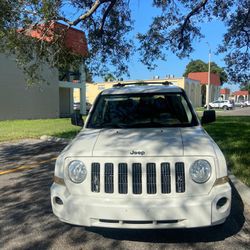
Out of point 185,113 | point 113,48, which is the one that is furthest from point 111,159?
point 113,48

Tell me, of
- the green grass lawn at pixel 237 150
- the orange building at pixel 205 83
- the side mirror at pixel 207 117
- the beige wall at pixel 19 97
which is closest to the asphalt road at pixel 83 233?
the green grass lawn at pixel 237 150

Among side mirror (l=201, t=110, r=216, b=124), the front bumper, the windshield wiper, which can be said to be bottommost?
the front bumper

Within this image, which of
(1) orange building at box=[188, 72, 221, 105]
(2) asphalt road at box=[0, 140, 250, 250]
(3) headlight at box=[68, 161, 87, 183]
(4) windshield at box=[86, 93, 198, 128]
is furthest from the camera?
(1) orange building at box=[188, 72, 221, 105]

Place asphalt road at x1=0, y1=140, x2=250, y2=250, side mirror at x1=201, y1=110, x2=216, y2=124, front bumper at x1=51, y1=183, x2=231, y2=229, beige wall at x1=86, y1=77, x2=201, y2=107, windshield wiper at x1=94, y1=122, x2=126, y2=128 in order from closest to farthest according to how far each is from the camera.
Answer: front bumper at x1=51, y1=183, x2=231, y2=229 → asphalt road at x1=0, y1=140, x2=250, y2=250 → windshield wiper at x1=94, y1=122, x2=126, y2=128 → side mirror at x1=201, y1=110, x2=216, y2=124 → beige wall at x1=86, y1=77, x2=201, y2=107

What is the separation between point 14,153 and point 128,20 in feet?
21.7

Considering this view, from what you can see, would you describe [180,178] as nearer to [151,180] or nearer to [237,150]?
[151,180]

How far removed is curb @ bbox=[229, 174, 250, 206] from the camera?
5511mm

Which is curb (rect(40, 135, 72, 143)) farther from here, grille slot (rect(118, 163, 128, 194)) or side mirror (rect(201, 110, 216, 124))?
grille slot (rect(118, 163, 128, 194))

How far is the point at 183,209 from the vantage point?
3.77 meters

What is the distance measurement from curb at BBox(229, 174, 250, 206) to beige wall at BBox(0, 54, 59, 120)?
71.1 feet

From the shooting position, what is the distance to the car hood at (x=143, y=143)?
13.2 ft

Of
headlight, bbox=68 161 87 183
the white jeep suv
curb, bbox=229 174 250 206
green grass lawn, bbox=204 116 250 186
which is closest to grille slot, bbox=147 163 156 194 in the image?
the white jeep suv

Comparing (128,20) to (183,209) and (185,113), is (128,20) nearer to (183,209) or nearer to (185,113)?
(185,113)

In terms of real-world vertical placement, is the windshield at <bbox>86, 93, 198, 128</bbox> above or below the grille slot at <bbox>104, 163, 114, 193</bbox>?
above
